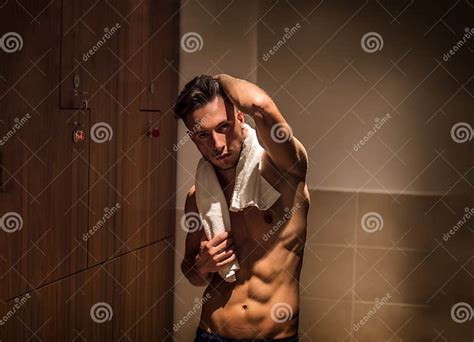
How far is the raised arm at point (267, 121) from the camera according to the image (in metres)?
1.75

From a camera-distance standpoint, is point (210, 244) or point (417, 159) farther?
point (417, 159)

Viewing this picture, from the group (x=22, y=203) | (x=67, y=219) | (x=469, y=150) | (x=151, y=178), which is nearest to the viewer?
(x=22, y=203)

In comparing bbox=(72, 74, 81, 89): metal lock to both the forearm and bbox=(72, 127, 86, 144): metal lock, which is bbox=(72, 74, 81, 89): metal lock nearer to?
bbox=(72, 127, 86, 144): metal lock

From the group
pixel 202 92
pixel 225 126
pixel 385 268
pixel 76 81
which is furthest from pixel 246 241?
pixel 385 268

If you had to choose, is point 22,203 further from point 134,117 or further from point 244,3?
point 244,3

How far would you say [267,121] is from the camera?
1.76m

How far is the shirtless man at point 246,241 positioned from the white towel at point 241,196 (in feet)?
0.08

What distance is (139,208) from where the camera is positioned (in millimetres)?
2570

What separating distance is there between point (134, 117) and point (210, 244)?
74 centimetres

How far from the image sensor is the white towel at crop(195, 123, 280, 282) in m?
1.97

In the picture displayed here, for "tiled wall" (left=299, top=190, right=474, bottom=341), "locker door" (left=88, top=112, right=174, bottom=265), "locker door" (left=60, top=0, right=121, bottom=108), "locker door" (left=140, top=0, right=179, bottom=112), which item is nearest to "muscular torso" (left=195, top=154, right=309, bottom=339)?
"locker door" (left=88, top=112, right=174, bottom=265)

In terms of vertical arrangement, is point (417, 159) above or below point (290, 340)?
above

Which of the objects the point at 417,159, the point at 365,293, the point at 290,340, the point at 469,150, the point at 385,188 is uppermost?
the point at 469,150

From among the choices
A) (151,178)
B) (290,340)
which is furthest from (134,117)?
(290,340)
